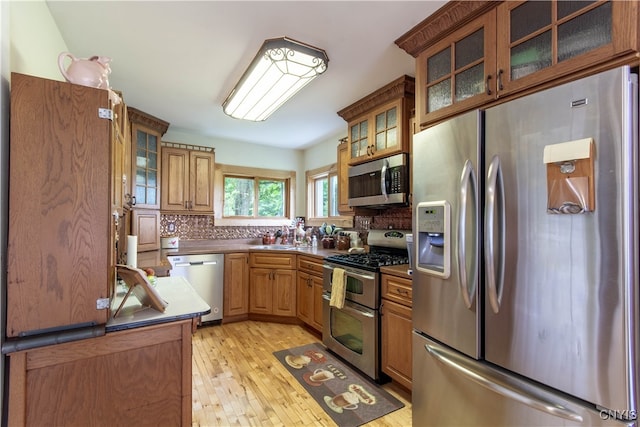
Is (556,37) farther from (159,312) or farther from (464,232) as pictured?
(159,312)

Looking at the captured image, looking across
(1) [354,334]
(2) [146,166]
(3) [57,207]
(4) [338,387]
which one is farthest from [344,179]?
(3) [57,207]

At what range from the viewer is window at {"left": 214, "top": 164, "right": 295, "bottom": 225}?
4211mm

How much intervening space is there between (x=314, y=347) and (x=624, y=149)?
8.72ft

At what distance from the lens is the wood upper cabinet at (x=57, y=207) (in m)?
1.00

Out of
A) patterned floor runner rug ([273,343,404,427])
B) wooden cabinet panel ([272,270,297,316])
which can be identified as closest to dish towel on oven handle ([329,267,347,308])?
patterned floor runner rug ([273,343,404,427])

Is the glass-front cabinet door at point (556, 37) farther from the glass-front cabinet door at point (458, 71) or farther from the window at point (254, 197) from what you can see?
the window at point (254, 197)

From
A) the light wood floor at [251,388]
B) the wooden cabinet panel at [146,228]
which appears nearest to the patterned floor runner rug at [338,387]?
the light wood floor at [251,388]

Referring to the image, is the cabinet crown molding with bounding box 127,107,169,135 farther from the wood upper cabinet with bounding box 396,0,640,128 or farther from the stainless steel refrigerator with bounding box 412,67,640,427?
the stainless steel refrigerator with bounding box 412,67,640,427

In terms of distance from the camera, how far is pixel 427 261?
1643mm

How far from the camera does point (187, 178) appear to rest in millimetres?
3707

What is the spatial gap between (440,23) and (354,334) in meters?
2.27

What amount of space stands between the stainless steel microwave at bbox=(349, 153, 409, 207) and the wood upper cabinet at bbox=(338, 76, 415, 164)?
0.28 ft

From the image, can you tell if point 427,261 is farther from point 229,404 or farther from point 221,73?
point 221,73

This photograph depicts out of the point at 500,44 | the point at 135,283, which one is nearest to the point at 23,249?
the point at 135,283
